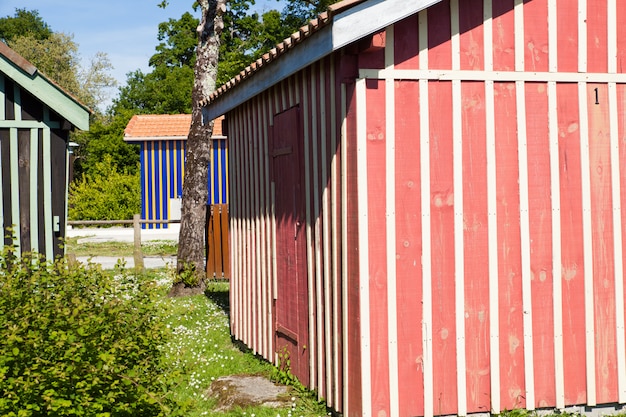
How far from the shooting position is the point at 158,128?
31797 mm

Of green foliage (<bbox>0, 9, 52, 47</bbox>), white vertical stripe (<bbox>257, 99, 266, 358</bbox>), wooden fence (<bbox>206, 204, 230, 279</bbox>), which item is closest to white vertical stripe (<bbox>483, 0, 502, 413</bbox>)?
white vertical stripe (<bbox>257, 99, 266, 358</bbox>)

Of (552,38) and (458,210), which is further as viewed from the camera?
(552,38)

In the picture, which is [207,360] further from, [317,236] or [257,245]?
[317,236]

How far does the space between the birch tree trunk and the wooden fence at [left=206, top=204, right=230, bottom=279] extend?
1.78m

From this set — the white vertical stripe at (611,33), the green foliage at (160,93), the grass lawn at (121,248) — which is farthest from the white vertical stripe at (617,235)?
the green foliage at (160,93)

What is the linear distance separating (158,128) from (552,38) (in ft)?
86.1

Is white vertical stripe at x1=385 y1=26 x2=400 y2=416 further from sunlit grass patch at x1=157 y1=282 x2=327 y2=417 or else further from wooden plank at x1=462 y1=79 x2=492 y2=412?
sunlit grass patch at x1=157 y1=282 x2=327 y2=417

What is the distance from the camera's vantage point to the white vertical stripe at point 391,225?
6305 mm

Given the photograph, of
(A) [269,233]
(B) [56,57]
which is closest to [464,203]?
(A) [269,233]

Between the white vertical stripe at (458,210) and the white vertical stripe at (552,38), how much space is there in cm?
85

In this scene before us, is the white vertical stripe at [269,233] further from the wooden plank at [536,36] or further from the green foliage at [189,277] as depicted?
the green foliage at [189,277]

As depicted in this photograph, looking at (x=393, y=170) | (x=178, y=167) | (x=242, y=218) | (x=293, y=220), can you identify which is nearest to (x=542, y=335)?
(x=393, y=170)

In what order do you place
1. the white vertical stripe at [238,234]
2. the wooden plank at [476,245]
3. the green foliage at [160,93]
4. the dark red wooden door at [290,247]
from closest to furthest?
the wooden plank at [476,245] < the dark red wooden door at [290,247] < the white vertical stripe at [238,234] < the green foliage at [160,93]

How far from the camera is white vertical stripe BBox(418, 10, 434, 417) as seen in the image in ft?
21.1
